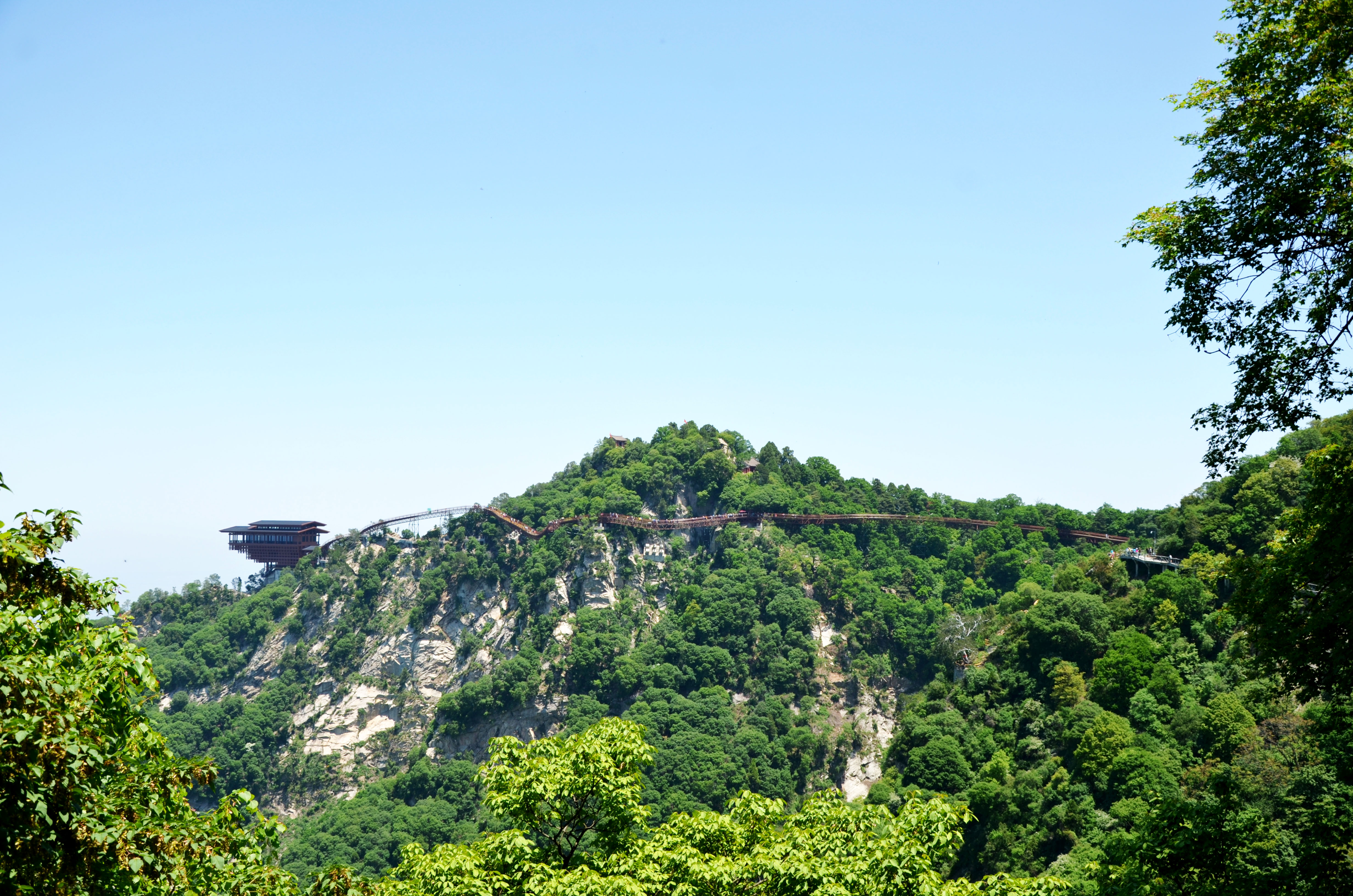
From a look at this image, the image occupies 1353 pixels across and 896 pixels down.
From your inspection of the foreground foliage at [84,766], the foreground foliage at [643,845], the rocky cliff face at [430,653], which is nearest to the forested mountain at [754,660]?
the rocky cliff face at [430,653]

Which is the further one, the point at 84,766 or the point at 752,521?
the point at 752,521

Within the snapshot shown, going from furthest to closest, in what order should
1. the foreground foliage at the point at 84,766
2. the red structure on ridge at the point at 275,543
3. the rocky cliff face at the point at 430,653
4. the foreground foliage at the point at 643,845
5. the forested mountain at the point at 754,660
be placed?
1. the red structure on ridge at the point at 275,543
2. the rocky cliff face at the point at 430,653
3. the forested mountain at the point at 754,660
4. the foreground foliage at the point at 643,845
5. the foreground foliage at the point at 84,766

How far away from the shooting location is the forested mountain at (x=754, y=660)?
1763 inches

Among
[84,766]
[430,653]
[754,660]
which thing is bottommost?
[754,660]

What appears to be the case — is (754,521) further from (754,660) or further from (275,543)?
(275,543)

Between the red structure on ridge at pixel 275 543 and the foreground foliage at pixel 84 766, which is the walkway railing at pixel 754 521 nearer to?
the red structure on ridge at pixel 275 543

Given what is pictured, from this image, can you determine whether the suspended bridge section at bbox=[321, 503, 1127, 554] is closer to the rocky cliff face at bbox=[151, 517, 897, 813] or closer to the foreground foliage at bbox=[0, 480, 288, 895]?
the rocky cliff face at bbox=[151, 517, 897, 813]

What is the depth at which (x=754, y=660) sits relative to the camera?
293 ft

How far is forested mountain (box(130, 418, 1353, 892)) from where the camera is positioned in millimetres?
44781

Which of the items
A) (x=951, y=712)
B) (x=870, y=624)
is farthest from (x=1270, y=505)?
(x=870, y=624)

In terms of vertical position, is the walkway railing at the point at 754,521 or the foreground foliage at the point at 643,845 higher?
the walkway railing at the point at 754,521

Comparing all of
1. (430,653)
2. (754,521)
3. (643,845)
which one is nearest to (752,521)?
(754,521)

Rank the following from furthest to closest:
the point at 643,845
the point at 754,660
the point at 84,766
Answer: the point at 754,660, the point at 643,845, the point at 84,766

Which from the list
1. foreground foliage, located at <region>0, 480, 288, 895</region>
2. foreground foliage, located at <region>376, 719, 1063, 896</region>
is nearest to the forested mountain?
foreground foliage, located at <region>376, 719, 1063, 896</region>
